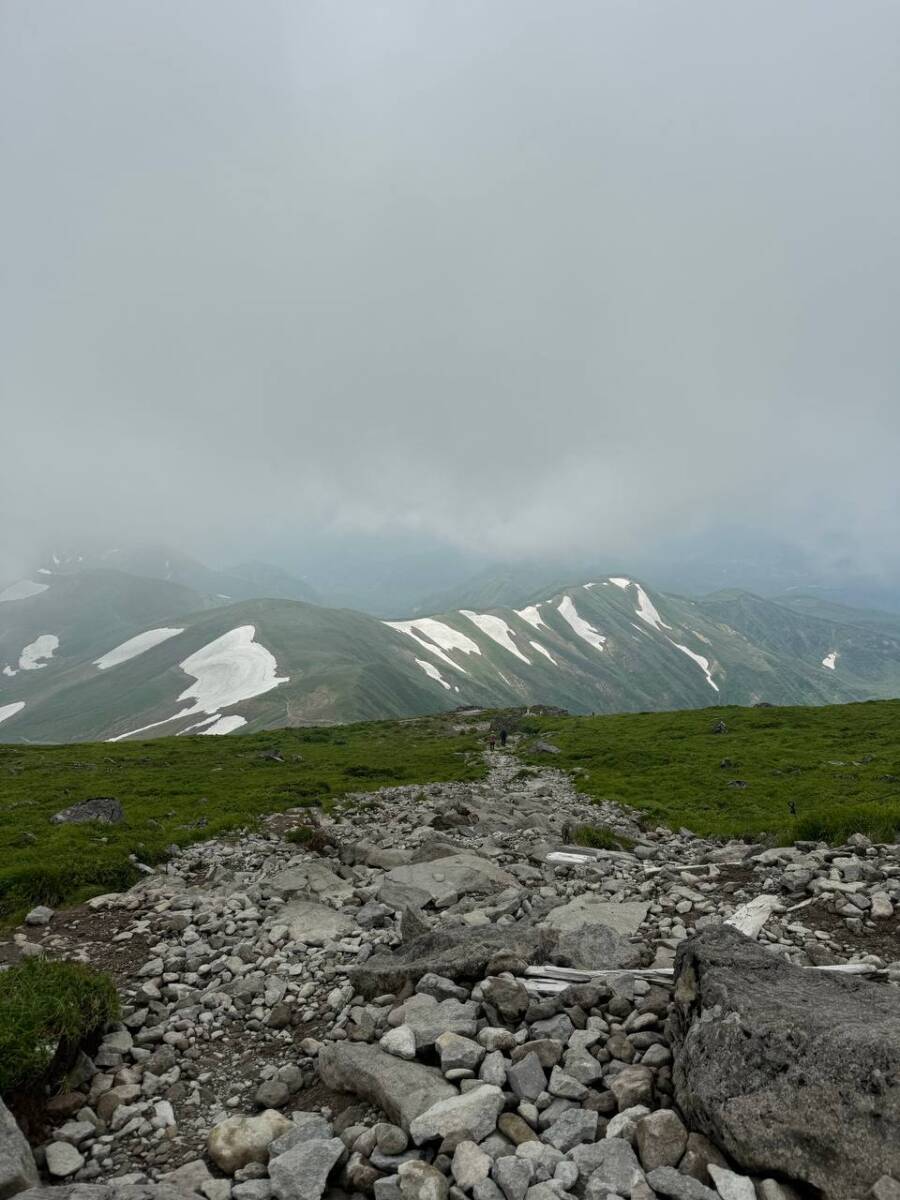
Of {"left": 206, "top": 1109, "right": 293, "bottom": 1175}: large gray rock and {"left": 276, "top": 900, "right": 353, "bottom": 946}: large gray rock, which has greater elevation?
{"left": 206, "top": 1109, "right": 293, "bottom": 1175}: large gray rock

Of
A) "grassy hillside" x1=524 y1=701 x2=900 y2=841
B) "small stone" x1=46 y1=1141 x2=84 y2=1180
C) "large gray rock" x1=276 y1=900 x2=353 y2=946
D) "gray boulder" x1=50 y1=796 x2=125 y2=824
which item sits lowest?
"grassy hillside" x1=524 y1=701 x2=900 y2=841

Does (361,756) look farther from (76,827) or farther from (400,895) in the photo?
(400,895)

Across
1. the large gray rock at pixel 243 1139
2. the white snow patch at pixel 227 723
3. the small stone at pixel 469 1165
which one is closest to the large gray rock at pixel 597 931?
the small stone at pixel 469 1165

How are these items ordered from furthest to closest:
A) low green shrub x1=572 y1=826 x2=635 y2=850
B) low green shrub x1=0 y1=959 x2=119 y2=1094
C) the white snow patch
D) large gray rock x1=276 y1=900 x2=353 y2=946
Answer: the white snow patch
low green shrub x1=572 y1=826 x2=635 y2=850
large gray rock x1=276 y1=900 x2=353 y2=946
low green shrub x1=0 y1=959 x2=119 y2=1094

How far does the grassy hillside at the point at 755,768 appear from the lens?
72.1 feet

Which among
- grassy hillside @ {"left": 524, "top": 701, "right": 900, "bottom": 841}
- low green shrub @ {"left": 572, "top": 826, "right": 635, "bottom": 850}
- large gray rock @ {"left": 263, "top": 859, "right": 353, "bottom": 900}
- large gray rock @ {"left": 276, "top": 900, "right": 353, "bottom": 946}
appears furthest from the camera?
grassy hillside @ {"left": 524, "top": 701, "right": 900, "bottom": 841}

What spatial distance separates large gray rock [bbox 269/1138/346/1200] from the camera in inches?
211

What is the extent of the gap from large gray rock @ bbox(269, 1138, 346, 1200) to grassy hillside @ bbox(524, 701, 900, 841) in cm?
Answer: 1427

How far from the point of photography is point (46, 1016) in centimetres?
732

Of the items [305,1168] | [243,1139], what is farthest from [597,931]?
[243,1139]

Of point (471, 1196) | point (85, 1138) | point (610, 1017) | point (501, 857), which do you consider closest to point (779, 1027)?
point (610, 1017)

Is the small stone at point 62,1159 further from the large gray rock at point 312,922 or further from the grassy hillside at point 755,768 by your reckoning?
the grassy hillside at point 755,768

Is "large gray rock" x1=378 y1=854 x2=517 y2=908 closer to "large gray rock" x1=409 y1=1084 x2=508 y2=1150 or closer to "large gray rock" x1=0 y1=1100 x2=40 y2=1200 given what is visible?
"large gray rock" x1=409 y1=1084 x2=508 y2=1150

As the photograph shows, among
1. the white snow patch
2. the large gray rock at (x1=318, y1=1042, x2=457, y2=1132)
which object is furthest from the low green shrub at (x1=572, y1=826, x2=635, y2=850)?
the white snow patch
